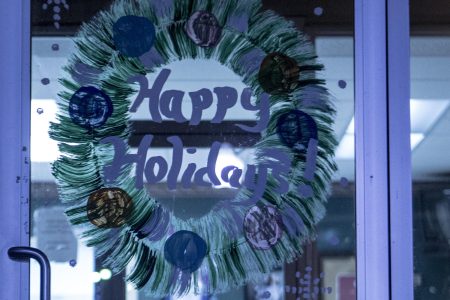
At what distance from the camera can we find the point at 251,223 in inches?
85.8

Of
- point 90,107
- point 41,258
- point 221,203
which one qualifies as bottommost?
point 41,258

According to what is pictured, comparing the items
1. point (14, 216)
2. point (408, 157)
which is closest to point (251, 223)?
point (408, 157)

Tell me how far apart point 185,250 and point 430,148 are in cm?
71

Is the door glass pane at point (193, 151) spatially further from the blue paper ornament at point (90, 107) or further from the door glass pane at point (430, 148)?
the door glass pane at point (430, 148)

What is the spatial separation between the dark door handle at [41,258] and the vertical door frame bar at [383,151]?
788 mm

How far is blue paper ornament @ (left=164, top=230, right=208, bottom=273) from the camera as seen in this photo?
7.12ft

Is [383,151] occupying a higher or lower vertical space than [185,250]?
higher

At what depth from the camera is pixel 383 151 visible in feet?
7.05

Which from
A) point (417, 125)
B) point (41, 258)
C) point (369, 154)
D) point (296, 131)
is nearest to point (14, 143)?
point (41, 258)

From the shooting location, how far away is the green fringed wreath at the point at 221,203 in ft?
7.10

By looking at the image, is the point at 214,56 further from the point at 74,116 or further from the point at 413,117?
the point at 413,117

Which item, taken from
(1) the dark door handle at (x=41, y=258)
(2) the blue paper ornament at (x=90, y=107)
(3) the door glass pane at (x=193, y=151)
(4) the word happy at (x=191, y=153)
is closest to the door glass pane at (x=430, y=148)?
(3) the door glass pane at (x=193, y=151)

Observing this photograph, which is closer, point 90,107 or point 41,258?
point 41,258

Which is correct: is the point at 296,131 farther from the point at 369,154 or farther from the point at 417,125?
the point at 417,125
